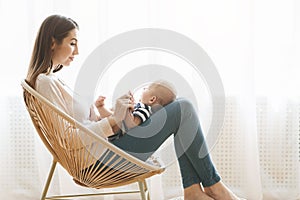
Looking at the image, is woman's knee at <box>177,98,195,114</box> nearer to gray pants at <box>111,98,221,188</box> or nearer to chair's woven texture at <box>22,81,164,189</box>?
gray pants at <box>111,98,221,188</box>

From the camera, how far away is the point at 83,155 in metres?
1.84

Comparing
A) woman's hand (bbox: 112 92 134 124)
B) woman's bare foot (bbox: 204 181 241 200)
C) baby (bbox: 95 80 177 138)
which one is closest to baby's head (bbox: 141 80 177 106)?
baby (bbox: 95 80 177 138)

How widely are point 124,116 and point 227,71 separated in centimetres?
111

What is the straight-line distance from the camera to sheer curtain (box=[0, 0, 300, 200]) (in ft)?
9.00

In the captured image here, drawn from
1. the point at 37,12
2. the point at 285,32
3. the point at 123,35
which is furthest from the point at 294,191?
the point at 37,12

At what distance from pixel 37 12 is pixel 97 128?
120cm

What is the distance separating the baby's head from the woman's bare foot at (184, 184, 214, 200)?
40cm

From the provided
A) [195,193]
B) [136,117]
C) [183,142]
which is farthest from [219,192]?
[136,117]

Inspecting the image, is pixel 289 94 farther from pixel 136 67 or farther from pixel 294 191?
pixel 136 67

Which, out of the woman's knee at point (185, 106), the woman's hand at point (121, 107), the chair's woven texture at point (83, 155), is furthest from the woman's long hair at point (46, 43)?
the woman's knee at point (185, 106)

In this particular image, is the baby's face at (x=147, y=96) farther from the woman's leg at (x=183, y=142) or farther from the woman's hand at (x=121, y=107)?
the woman's hand at (x=121, y=107)

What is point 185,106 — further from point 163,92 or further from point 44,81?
point 44,81

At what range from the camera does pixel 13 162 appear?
283 cm

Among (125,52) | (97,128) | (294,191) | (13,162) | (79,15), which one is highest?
(79,15)
